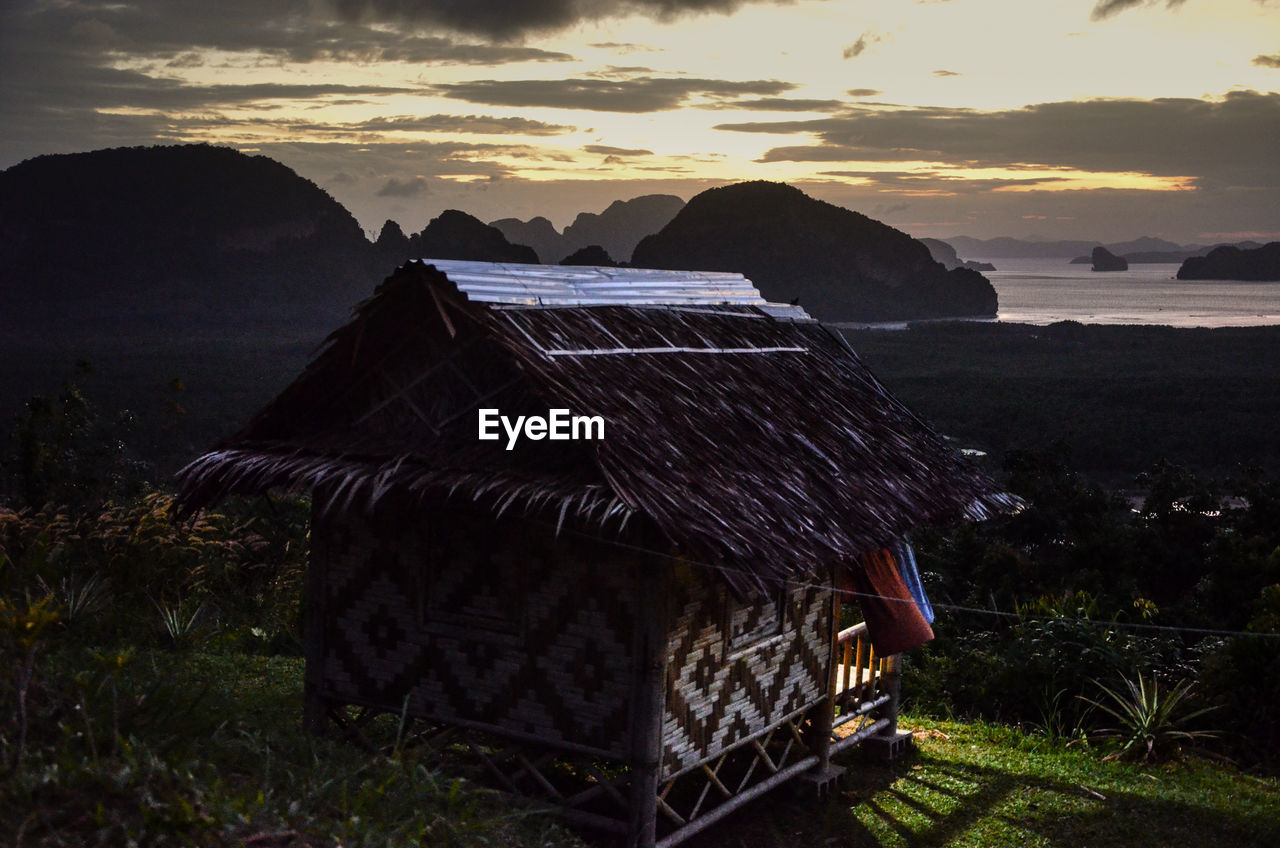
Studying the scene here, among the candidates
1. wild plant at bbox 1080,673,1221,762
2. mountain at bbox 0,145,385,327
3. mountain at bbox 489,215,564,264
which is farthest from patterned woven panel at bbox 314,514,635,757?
mountain at bbox 489,215,564,264

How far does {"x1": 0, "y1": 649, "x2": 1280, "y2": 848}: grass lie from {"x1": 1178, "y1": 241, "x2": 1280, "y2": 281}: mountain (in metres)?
162

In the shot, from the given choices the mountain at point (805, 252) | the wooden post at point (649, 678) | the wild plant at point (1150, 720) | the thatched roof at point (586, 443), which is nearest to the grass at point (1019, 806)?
the wild plant at point (1150, 720)

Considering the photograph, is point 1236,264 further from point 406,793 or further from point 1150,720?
point 406,793

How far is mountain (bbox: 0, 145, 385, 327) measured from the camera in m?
77.7

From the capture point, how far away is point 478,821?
5461mm

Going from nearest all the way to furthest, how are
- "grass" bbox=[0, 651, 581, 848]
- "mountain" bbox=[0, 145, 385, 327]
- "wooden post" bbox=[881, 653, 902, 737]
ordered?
1. "grass" bbox=[0, 651, 581, 848]
2. "wooden post" bbox=[881, 653, 902, 737]
3. "mountain" bbox=[0, 145, 385, 327]

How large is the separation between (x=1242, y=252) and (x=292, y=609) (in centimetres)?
17957

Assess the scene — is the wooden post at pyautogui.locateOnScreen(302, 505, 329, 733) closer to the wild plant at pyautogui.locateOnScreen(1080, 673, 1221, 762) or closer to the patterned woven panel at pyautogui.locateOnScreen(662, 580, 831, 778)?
the patterned woven panel at pyautogui.locateOnScreen(662, 580, 831, 778)

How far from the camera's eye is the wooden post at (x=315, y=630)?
8.07 meters

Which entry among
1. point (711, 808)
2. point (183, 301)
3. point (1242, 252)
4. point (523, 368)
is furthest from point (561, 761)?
point (1242, 252)

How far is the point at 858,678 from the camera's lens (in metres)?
9.73

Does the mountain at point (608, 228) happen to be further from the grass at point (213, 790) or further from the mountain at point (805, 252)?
the grass at point (213, 790)

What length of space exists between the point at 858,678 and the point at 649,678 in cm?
346

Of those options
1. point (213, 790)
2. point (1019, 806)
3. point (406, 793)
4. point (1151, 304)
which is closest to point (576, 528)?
point (406, 793)
